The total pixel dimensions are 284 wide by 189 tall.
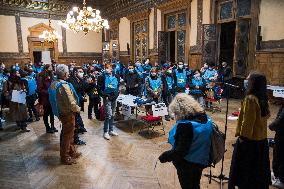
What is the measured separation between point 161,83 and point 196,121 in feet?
16.0

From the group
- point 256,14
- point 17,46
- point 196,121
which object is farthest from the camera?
point 17,46

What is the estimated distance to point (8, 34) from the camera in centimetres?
1672

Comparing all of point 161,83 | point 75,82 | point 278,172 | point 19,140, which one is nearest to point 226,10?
point 161,83

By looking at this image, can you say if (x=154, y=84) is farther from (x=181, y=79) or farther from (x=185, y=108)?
(x=185, y=108)

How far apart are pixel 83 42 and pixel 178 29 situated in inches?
392

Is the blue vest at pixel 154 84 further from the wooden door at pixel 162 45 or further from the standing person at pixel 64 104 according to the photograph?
the wooden door at pixel 162 45

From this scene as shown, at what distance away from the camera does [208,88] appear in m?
8.00

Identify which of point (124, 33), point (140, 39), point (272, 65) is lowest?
point (272, 65)

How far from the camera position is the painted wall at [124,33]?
56.2 feet

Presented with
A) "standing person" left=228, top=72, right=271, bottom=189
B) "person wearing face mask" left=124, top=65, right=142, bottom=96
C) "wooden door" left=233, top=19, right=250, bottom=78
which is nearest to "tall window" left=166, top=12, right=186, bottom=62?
"wooden door" left=233, top=19, right=250, bottom=78

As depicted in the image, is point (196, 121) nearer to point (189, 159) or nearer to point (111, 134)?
point (189, 159)

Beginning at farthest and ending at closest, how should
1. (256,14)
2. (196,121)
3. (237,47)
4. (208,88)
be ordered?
(237,47) < (256,14) < (208,88) < (196,121)

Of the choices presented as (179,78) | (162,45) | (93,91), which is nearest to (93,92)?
(93,91)

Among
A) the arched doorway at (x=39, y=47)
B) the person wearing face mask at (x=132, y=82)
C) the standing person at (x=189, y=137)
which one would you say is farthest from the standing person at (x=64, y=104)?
the arched doorway at (x=39, y=47)
